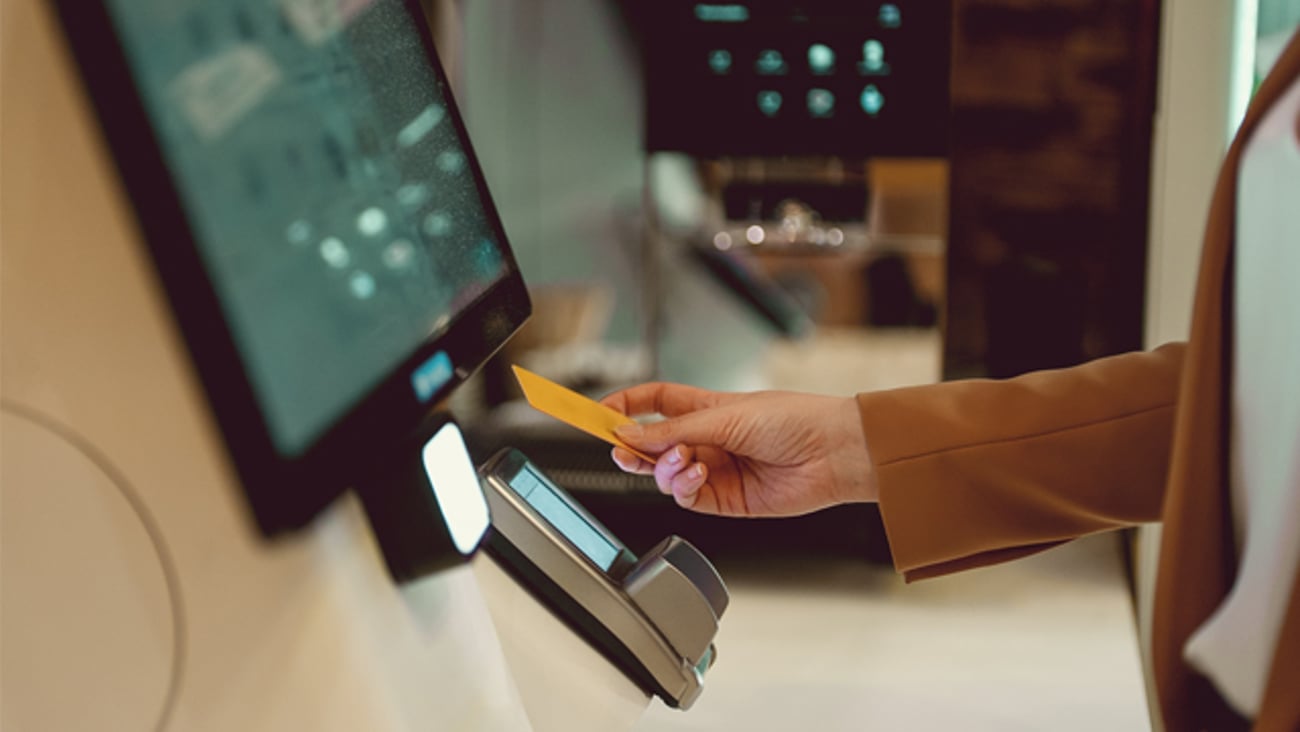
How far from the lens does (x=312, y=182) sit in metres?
0.53

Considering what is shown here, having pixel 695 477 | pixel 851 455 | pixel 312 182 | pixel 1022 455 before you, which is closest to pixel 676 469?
pixel 695 477

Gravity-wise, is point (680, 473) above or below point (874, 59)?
below

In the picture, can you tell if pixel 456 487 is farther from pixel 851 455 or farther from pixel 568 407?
pixel 851 455

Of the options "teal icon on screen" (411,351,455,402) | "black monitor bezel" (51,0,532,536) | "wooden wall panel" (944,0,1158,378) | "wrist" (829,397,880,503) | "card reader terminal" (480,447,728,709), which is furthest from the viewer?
"wooden wall panel" (944,0,1158,378)

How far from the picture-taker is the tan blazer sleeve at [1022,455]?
2.58 feet

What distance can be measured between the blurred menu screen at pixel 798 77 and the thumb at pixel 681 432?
574 mm

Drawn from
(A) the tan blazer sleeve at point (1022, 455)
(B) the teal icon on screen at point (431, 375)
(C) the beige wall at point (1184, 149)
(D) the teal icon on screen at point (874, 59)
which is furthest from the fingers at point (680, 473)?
(D) the teal icon on screen at point (874, 59)

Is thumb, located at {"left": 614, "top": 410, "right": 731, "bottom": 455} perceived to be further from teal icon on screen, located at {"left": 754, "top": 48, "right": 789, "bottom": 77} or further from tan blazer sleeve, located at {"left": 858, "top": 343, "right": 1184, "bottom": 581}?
teal icon on screen, located at {"left": 754, "top": 48, "right": 789, "bottom": 77}

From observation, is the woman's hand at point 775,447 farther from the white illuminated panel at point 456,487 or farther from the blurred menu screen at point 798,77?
the blurred menu screen at point 798,77

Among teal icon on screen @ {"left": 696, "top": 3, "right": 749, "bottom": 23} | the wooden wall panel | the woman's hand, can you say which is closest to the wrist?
the woman's hand

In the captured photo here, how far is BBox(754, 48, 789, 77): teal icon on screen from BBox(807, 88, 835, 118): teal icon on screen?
4 centimetres

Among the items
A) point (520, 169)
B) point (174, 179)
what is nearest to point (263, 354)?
point (174, 179)

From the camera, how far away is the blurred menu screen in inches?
52.4

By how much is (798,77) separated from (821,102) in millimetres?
38
